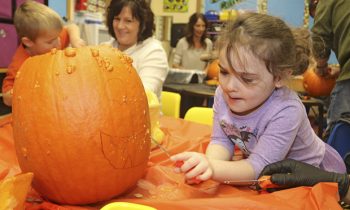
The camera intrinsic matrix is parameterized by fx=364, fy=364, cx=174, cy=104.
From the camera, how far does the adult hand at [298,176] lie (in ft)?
2.24

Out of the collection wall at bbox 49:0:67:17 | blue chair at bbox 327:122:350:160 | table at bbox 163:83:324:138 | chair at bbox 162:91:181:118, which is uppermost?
wall at bbox 49:0:67:17

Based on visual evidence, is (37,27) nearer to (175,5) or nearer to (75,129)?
(75,129)

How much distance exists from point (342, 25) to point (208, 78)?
1.87 meters

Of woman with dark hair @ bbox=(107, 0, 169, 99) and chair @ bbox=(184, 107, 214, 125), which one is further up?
woman with dark hair @ bbox=(107, 0, 169, 99)

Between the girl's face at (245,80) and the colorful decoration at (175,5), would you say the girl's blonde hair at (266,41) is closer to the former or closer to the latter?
the girl's face at (245,80)

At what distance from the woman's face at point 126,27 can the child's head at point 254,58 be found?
0.83 meters

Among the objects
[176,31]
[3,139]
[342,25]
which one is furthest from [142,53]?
[176,31]

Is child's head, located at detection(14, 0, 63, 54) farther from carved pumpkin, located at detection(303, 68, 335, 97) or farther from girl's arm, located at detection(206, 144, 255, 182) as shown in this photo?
carved pumpkin, located at detection(303, 68, 335, 97)

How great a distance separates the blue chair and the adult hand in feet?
1.33

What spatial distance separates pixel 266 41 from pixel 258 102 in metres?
0.13

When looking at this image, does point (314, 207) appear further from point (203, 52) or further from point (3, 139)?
point (203, 52)

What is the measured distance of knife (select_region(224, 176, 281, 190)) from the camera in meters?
0.69

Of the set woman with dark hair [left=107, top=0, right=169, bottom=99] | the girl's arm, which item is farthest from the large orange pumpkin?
woman with dark hair [left=107, top=0, right=169, bottom=99]

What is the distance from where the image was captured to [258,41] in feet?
2.42
